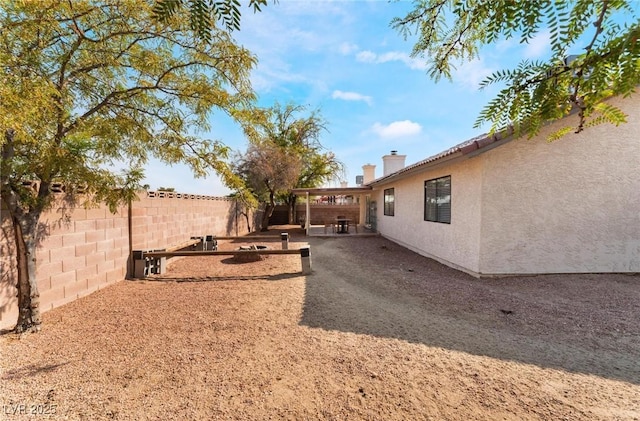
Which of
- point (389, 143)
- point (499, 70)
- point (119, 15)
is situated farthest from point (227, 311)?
point (389, 143)

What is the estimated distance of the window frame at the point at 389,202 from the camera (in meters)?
13.6

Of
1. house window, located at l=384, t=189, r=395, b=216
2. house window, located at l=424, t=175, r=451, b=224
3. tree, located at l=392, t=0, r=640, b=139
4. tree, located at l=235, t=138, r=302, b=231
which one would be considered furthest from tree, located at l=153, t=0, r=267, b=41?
tree, located at l=235, t=138, r=302, b=231

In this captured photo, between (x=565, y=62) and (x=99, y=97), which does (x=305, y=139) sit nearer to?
(x=99, y=97)

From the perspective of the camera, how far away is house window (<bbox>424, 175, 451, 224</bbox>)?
8.51 meters

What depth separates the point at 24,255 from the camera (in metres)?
3.83

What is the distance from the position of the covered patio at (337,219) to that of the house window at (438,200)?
609 cm

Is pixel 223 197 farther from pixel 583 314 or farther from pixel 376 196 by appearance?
pixel 583 314

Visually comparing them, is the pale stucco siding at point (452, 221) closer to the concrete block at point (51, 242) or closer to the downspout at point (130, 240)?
the downspout at point (130, 240)

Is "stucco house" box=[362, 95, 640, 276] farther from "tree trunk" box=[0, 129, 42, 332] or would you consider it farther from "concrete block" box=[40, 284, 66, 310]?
"concrete block" box=[40, 284, 66, 310]

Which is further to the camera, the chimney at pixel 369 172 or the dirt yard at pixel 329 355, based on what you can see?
the chimney at pixel 369 172

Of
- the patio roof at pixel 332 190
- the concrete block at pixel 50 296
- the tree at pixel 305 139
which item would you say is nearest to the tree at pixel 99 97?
the concrete block at pixel 50 296

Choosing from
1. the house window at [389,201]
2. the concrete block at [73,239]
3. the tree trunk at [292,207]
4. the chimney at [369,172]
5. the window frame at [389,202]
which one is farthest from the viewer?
the tree trunk at [292,207]

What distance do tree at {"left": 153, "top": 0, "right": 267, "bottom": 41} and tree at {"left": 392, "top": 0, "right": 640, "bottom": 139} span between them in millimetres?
1227

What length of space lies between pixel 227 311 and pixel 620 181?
30.9 feet
